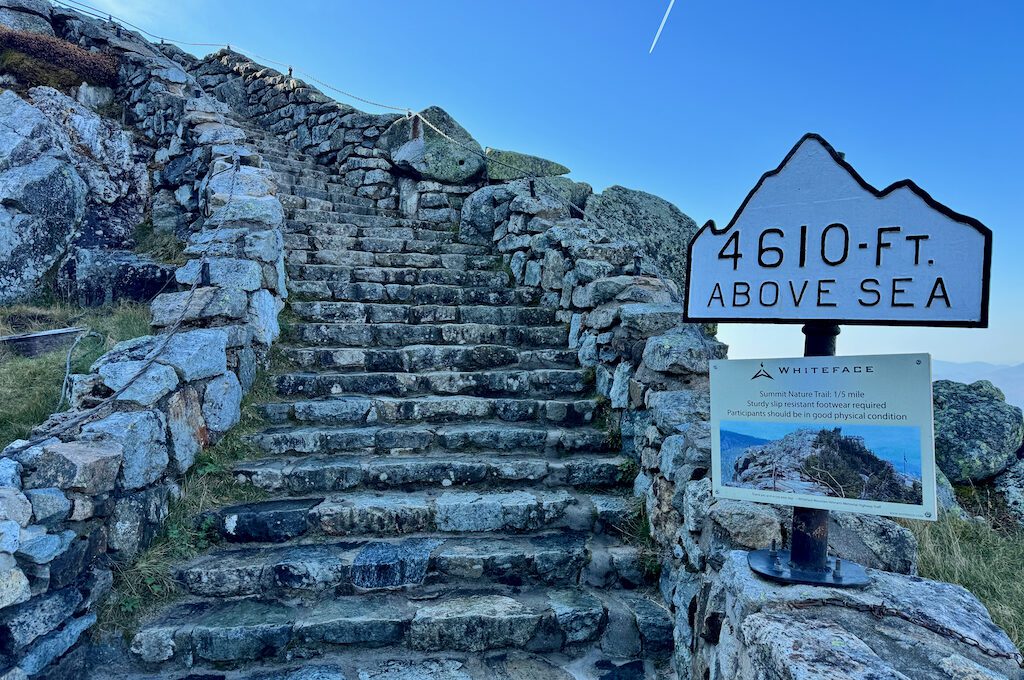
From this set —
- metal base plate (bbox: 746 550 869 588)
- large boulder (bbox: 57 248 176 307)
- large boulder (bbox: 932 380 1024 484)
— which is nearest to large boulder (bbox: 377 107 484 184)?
large boulder (bbox: 57 248 176 307)

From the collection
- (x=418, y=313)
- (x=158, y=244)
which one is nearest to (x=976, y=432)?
(x=418, y=313)

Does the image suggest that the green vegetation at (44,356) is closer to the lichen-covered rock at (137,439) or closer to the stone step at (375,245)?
the lichen-covered rock at (137,439)

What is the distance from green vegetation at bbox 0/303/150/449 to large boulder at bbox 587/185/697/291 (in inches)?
202

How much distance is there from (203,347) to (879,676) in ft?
12.5

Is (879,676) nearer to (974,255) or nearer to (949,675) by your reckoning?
(949,675)

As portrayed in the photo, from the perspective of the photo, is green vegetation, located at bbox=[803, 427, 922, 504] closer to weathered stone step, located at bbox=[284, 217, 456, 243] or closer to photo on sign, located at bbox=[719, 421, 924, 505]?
photo on sign, located at bbox=[719, 421, 924, 505]

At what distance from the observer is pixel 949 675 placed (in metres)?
1.47

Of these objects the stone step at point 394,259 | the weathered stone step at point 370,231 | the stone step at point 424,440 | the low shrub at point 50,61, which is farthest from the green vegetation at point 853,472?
the low shrub at point 50,61

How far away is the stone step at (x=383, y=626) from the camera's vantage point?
8.80 ft

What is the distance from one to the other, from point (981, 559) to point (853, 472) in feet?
6.71

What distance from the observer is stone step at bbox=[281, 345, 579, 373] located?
480 cm

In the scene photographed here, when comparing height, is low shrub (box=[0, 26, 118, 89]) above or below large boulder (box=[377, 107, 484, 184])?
above

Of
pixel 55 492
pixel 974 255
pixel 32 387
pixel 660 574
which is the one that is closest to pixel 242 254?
pixel 32 387

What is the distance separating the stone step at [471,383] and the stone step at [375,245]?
2455mm
